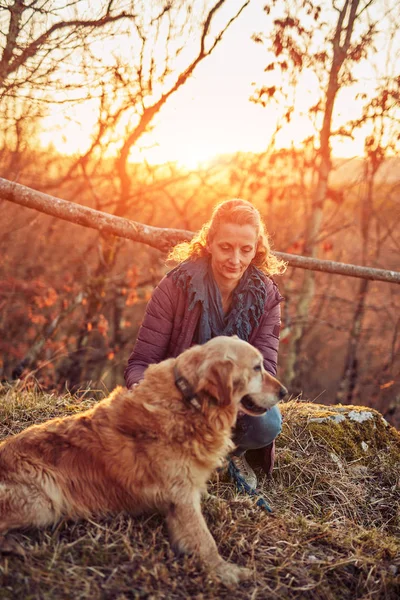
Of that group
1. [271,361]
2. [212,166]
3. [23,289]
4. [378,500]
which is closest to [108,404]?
[271,361]

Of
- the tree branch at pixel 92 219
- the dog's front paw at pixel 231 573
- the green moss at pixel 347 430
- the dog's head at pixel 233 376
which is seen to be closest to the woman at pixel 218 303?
the dog's head at pixel 233 376

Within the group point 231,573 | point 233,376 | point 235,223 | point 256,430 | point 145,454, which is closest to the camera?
point 231,573

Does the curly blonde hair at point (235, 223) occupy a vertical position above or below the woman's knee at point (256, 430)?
above

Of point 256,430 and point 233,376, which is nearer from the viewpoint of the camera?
point 233,376

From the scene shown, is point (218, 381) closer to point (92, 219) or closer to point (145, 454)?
point (145, 454)

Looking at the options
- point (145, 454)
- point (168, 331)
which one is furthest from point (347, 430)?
point (145, 454)

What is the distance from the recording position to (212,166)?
550 inches

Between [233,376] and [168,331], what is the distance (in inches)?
46.9

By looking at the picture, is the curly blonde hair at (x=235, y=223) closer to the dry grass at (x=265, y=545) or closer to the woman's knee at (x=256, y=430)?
the woman's knee at (x=256, y=430)

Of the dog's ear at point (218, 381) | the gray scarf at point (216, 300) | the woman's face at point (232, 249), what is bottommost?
the dog's ear at point (218, 381)

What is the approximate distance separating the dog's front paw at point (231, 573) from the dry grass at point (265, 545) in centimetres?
4

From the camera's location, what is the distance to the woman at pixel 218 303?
394cm

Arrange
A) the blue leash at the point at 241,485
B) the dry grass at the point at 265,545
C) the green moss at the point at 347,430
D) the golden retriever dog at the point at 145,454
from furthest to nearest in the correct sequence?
the green moss at the point at 347,430
the blue leash at the point at 241,485
the golden retriever dog at the point at 145,454
the dry grass at the point at 265,545

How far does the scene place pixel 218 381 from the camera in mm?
2912
